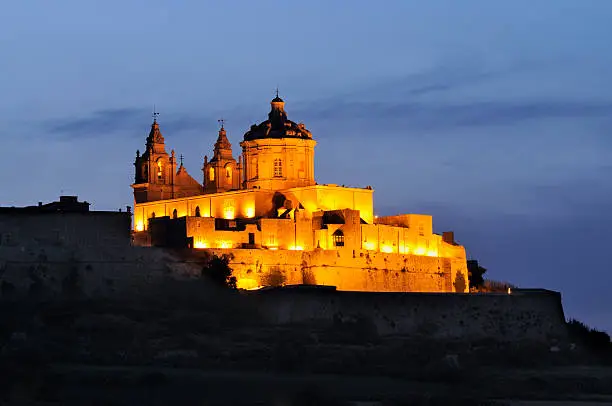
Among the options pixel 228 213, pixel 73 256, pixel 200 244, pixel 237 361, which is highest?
pixel 228 213

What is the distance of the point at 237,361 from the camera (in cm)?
5981

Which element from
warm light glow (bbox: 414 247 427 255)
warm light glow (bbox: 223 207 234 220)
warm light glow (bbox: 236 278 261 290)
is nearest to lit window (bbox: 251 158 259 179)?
warm light glow (bbox: 223 207 234 220)

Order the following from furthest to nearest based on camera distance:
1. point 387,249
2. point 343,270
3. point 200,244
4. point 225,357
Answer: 1. point 387,249
2. point 343,270
3. point 200,244
4. point 225,357

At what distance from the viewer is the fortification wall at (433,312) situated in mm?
68812

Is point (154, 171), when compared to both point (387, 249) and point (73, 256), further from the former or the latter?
point (73, 256)

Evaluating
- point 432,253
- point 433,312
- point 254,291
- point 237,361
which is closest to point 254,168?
point 432,253

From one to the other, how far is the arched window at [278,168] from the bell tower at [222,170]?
4270 mm

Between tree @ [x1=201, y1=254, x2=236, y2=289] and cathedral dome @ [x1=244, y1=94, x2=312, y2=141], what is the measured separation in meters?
11.4

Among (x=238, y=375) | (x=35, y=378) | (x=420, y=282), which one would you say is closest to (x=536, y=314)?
(x=420, y=282)

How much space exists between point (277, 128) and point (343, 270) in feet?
33.7

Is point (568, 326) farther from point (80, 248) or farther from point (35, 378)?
point (35, 378)

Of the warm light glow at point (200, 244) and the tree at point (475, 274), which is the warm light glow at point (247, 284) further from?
the tree at point (475, 274)

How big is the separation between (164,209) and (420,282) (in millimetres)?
13638

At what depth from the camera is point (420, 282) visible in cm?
8088
